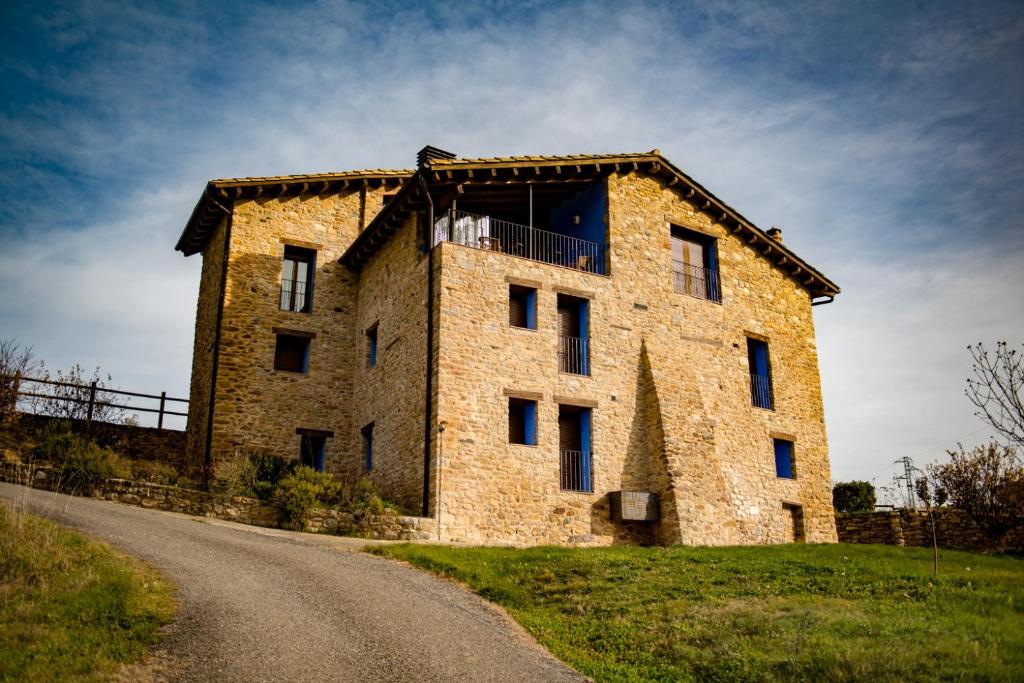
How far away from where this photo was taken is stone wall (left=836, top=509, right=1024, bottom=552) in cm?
2100

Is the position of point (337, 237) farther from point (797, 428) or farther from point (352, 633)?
point (352, 633)

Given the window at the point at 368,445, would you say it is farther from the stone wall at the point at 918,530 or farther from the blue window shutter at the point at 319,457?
the stone wall at the point at 918,530

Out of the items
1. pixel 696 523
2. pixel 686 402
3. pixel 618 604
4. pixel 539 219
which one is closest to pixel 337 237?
pixel 539 219

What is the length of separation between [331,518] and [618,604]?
7490mm

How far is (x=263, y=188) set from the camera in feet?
76.9

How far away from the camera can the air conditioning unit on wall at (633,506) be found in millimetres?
18969

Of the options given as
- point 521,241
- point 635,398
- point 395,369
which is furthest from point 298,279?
point 635,398

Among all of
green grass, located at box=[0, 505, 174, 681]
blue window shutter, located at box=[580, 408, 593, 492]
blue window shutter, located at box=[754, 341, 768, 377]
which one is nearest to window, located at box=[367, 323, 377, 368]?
blue window shutter, located at box=[580, 408, 593, 492]

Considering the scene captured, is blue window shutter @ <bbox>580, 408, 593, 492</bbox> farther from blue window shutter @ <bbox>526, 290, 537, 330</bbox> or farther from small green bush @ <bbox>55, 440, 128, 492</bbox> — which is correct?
small green bush @ <bbox>55, 440, 128, 492</bbox>

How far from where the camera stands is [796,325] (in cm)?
2469

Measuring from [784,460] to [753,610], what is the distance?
12369 millimetres

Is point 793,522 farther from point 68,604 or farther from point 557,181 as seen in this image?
point 68,604

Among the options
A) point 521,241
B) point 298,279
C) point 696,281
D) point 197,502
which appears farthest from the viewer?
point 298,279

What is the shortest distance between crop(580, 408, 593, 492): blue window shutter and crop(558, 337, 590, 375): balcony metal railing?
3.23ft
